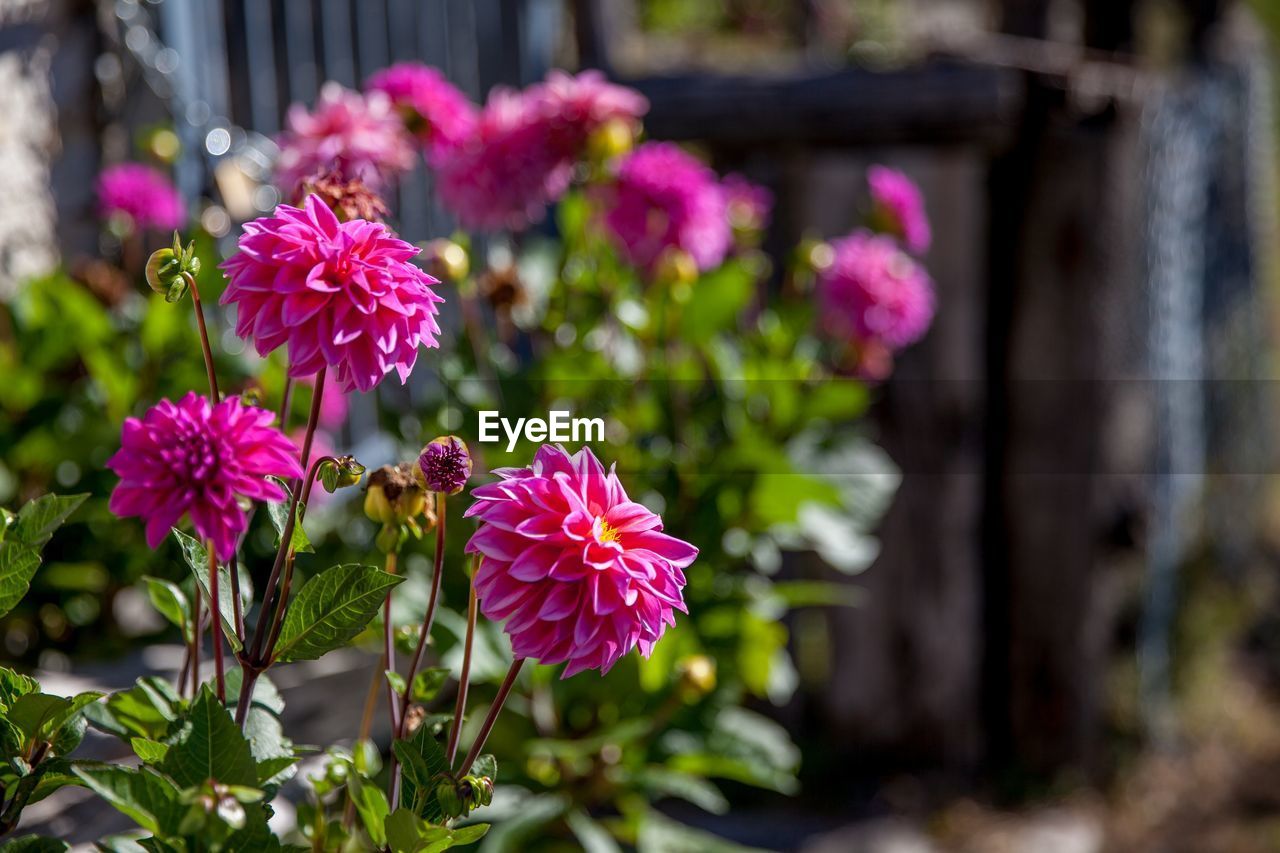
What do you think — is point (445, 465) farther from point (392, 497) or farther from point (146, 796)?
point (146, 796)

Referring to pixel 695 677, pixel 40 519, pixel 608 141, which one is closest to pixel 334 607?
pixel 40 519

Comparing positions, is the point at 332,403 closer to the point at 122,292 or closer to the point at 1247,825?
the point at 122,292

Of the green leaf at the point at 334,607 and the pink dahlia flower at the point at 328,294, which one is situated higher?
the pink dahlia flower at the point at 328,294

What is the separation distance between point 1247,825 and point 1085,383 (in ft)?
3.15

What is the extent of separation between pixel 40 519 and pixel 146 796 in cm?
17

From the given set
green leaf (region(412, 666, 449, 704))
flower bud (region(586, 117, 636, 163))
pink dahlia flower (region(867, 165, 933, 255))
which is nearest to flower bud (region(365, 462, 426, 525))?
green leaf (region(412, 666, 449, 704))

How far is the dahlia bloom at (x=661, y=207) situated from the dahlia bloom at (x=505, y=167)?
96 millimetres

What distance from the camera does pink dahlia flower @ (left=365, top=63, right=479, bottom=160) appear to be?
1312mm

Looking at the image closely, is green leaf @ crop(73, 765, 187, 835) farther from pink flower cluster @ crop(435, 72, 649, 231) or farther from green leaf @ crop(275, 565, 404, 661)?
pink flower cluster @ crop(435, 72, 649, 231)

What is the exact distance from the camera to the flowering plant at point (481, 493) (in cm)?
66

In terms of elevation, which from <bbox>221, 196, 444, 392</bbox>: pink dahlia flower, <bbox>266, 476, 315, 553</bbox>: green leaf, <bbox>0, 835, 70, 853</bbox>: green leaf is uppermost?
<bbox>221, 196, 444, 392</bbox>: pink dahlia flower

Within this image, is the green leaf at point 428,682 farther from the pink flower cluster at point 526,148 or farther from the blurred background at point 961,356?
the blurred background at point 961,356

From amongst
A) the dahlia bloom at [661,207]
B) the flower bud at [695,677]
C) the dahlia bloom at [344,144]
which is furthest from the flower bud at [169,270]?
the dahlia bloom at [661,207]

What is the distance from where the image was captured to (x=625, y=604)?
63 centimetres
